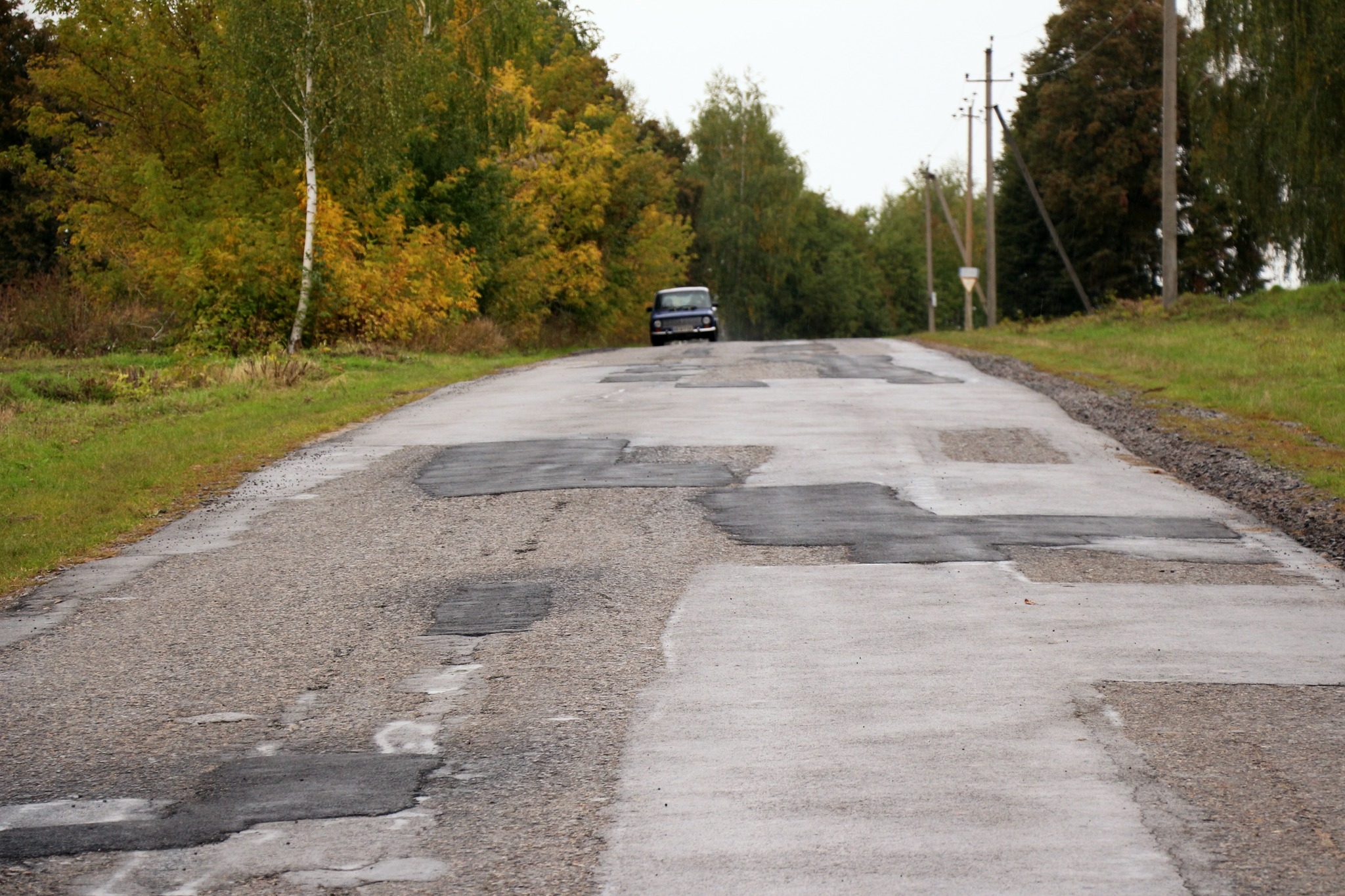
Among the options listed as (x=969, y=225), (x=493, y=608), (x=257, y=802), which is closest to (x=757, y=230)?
(x=969, y=225)

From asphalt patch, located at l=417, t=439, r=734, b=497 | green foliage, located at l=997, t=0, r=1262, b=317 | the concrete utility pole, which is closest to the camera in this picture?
asphalt patch, located at l=417, t=439, r=734, b=497

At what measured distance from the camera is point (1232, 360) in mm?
24219

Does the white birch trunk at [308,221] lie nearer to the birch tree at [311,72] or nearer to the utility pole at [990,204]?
the birch tree at [311,72]

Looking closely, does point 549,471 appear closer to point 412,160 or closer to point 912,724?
point 912,724

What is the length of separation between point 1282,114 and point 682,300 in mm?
18061

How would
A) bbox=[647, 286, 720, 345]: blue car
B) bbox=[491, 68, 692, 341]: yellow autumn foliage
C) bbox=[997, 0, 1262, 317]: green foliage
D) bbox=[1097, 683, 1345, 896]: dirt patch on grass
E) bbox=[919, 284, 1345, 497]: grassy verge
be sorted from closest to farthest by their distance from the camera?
bbox=[1097, 683, 1345, 896]: dirt patch on grass < bbox=[919, 284, 1345, 497]: grassy verge < bbox=[647, 286, 720, 345]: blue car < bbox=[491, 68, 692, 341]: yellow autumn foliage < bbox=[997, 0, 1262, 317]: green foliage

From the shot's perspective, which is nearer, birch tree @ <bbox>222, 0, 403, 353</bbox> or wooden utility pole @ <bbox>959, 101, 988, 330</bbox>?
birch tree @ <bbox>222, 0, 403, 353</bbox>

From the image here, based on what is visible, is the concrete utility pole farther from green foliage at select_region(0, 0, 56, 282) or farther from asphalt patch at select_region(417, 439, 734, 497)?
green foliage at select_region(0, 0, 56, 282)

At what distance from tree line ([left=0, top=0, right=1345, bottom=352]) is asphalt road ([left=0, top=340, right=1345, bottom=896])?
2015cm

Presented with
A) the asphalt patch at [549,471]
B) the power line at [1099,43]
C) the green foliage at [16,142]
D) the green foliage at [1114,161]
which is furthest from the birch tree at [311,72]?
the power line at [1099,43]

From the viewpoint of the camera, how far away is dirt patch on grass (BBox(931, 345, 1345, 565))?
10.0 m

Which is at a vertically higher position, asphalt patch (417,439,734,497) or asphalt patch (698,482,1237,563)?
asphalt patch (417,439,734,497)

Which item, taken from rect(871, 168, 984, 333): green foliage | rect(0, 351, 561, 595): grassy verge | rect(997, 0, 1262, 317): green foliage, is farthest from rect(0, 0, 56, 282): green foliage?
rect(871, 168, 984, 333): green foliage

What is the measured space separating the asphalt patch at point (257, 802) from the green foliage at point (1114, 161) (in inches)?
2152
